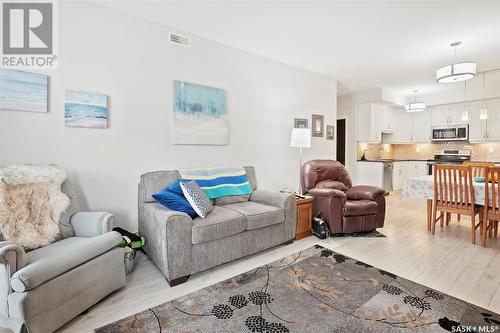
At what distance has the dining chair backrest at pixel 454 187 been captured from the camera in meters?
2.84

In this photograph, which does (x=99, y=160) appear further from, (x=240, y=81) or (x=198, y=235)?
(x=240, y=81)

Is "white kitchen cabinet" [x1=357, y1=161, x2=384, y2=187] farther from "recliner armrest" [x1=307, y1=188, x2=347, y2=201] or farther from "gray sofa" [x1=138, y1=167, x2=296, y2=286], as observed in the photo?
"gray sofa" [x1=138, y1=167, x2=296, y2=286]

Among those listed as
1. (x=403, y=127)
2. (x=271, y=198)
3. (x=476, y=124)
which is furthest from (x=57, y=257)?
(x=403, y=127)

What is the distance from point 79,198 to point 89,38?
167 cm

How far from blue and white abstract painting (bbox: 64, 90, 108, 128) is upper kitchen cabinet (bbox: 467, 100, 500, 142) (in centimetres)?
699

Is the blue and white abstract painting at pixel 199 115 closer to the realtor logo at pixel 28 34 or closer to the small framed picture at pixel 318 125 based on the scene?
the realtor logo at pixel 28 34

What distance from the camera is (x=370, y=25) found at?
9.86 ft

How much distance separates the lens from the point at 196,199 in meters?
2.36

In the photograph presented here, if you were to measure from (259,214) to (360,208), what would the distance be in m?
1.51

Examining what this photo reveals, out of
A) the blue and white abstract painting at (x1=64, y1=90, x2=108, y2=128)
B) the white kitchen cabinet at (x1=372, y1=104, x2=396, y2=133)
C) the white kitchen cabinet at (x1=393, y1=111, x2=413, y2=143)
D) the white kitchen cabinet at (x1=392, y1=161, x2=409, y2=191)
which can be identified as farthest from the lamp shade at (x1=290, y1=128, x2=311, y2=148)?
the white kitchen cabinet at (x1=393, y1=111, x2=413, y2=143)

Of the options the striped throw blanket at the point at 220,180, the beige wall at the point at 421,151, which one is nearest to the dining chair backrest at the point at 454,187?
the striped throw blanket at the point at 220,180

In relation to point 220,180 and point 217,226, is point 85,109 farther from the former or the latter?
point 217,226

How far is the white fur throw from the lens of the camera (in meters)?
1.76

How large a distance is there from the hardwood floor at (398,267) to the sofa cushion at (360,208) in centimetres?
34
